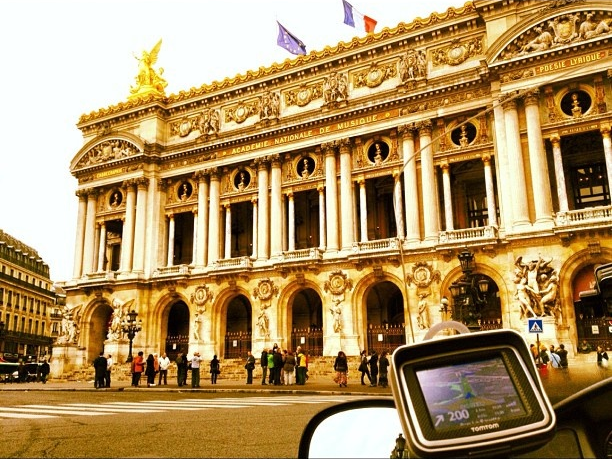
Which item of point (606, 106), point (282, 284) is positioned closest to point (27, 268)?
point (282, 284)

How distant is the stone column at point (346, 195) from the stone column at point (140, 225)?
14.1 meters

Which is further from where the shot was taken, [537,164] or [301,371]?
[537,164]

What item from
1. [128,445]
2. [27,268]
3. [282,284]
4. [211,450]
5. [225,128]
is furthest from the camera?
[27,268]

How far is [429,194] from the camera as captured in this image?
1196 inches

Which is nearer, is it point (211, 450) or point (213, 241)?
point (211, 450)

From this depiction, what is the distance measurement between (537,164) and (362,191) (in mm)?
9387

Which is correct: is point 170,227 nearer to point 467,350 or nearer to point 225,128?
point 225,128

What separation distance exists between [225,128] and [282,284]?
38.7ft

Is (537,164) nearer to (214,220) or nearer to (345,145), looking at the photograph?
(345,145)

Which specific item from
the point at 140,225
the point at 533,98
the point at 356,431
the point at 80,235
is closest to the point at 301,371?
the point at 533,98

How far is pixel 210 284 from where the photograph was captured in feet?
117

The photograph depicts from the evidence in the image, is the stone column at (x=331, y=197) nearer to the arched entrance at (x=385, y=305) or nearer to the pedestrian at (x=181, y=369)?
the arched entrance at (x=385, y=305)

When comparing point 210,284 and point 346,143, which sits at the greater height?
point 346,143

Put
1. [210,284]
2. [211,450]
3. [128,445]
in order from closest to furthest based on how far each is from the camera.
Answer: [211,450], [128,445], [210,284]
